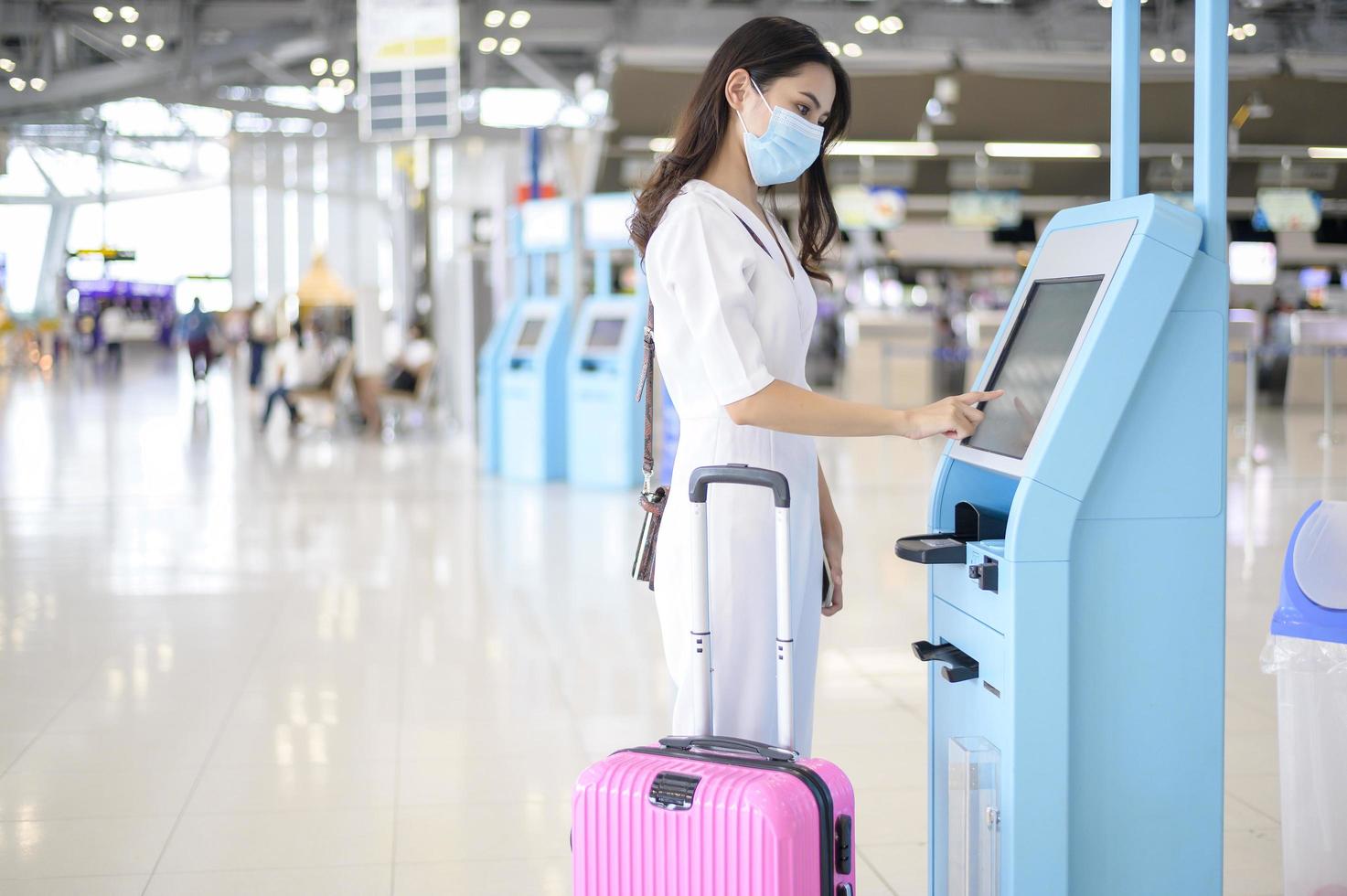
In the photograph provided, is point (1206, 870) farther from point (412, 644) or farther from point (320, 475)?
point (320, 475)

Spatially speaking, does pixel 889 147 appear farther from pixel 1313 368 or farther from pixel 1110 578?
pixel 1110 578

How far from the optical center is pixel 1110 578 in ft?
6.32

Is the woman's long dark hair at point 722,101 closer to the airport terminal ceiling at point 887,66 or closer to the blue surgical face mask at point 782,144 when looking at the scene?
the blue surgical face mask at point 782,144

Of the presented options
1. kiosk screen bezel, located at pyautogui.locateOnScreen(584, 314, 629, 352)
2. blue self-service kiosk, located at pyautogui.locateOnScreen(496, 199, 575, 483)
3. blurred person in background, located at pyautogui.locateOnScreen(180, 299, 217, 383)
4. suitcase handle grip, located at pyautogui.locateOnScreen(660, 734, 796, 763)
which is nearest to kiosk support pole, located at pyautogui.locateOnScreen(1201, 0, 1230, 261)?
suitcase handle grip, located at pyautogui.locateOnScreen(660, 734, 796, 763)

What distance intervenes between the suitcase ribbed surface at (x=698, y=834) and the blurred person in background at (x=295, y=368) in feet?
40.1

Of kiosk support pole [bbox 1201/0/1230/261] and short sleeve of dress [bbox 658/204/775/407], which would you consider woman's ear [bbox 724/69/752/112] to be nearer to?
short sleeve of dress [bbox 658/204/775/407]

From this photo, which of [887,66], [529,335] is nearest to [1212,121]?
[529,335]

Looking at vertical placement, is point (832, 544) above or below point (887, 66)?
below

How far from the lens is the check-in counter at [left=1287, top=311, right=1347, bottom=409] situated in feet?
46.5

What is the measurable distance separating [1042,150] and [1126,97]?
17.7m

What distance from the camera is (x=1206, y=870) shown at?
6.50 ft

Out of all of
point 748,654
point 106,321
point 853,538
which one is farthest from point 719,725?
point 106,321

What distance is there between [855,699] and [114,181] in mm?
36326

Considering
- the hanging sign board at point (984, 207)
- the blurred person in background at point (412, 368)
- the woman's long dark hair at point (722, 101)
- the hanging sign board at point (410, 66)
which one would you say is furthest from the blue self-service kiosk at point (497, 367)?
the hanging sign board at point (984, 207)
